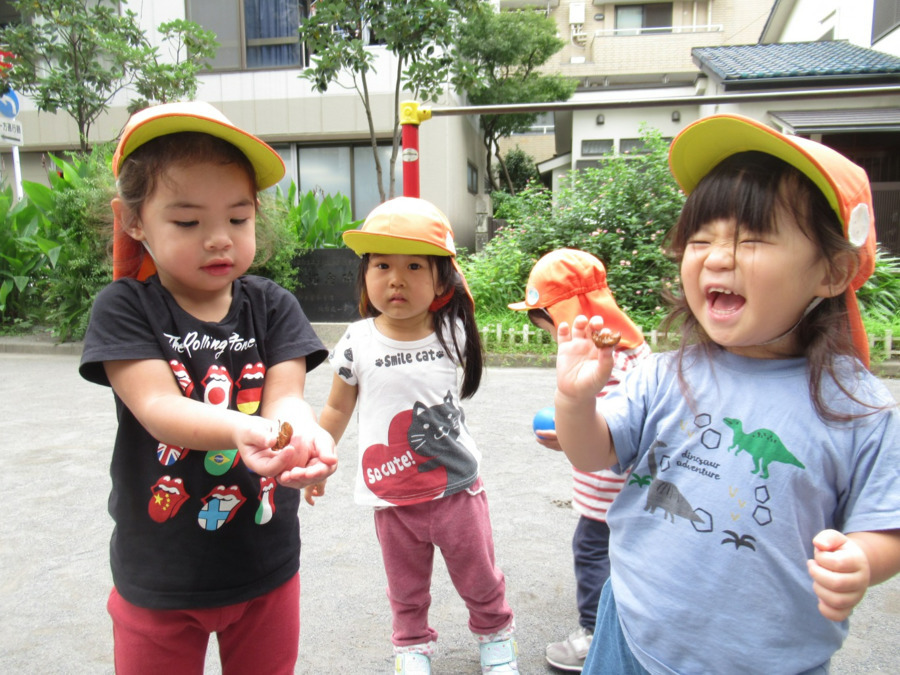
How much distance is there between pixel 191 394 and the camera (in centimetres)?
124

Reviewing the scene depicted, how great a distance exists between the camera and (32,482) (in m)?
3.51

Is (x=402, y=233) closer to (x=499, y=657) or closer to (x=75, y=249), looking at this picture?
(x=499, y=657)

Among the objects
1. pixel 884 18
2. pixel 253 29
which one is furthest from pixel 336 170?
pixel 884 18

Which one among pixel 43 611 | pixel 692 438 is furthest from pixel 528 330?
pixel 692 438

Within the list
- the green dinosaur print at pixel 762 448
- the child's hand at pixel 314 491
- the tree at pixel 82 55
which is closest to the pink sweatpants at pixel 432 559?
the child's hand at pixel 314 491

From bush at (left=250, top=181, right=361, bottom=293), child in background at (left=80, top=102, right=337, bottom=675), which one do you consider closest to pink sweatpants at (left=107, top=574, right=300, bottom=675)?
child in background at (left=80, top=102, right=337, bottom=675)

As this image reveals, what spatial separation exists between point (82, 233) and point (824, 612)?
767 cm

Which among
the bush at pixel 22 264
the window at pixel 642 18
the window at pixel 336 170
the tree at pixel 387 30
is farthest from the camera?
the window at pixel 642 18

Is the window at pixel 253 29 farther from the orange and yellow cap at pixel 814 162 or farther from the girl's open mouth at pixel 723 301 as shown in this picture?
the girl's open mouth at pixel 723 301

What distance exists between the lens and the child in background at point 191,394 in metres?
1.19

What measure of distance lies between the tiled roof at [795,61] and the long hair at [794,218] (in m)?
10.5

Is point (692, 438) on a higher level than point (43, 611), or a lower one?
higher

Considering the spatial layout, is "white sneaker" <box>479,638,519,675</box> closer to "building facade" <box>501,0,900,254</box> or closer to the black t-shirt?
the black t-shirt

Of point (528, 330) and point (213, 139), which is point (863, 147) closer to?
point (528, 330)
